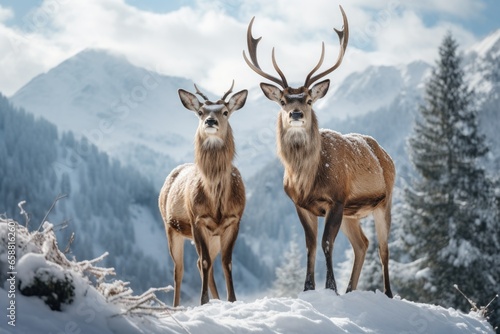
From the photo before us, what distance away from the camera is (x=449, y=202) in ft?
64.6

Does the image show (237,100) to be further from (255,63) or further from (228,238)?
(228,238)

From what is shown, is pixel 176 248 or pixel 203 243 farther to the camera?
pixel 176 248

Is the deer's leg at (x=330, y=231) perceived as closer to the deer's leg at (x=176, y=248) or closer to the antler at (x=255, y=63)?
the antler at (x=255, y=63)

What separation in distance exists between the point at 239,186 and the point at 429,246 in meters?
13.4

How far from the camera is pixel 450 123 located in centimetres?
2053

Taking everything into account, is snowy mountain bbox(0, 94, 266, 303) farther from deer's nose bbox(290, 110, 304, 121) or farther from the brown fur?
deer's nose bbox(290, 110, 304, 121)

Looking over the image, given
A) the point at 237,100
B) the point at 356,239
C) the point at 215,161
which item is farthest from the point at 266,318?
the point at 237,100

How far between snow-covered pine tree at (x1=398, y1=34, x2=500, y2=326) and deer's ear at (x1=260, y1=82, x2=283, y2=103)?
41.0 ft

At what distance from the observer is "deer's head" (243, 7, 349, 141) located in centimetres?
748

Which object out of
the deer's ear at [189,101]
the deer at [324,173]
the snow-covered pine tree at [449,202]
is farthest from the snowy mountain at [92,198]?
the deer at [324,173]

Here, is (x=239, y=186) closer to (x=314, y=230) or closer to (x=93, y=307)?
(x=314, y=230)

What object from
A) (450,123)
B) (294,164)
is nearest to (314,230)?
(294,164)

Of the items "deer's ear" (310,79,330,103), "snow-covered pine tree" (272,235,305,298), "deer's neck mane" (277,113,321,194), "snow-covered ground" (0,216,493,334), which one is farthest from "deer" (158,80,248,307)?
"snow-covered pine tree" (272,235,305,298)

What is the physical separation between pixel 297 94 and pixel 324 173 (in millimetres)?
1066
